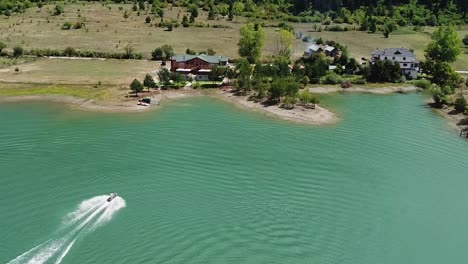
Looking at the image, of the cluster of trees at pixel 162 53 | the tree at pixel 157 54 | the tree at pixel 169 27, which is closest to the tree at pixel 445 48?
the cluster of trees at pixel 162 53

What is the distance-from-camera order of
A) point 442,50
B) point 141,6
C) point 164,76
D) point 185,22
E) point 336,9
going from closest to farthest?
point 164,76 → point 442,50 → point 185,22 → point 141,6 → point 336,9

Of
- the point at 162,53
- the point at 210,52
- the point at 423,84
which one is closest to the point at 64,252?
the point at 423,84

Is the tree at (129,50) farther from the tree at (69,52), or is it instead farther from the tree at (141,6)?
the tree at (141,6)

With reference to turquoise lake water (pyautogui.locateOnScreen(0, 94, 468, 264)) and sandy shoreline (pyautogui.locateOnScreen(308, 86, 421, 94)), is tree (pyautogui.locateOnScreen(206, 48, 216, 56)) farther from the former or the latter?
turquoise lake water (pyautogui.locateOnScreen(0, 94, 468, 264))

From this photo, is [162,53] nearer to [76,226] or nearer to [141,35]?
[141,35]

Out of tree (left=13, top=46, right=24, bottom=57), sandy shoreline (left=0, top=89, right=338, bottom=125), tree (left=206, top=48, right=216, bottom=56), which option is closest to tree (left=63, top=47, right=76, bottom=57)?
tree (left=13, top=46, right=24, bottom=57)

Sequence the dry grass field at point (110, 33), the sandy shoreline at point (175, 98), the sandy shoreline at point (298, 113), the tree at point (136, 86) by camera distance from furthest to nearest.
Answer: the dry grass field at point (110, 33) < the tree at point (136, 86) < the sandy shoreline at point (175, 98) < the sandy shoreline at point (298, 113)
